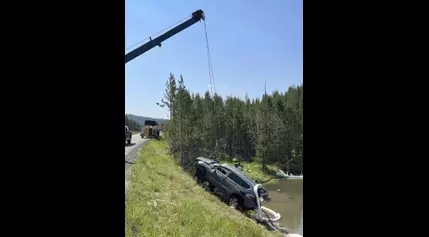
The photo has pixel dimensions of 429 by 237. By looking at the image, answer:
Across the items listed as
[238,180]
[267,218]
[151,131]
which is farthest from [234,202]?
[151,131]

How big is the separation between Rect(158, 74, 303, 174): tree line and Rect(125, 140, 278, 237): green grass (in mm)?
1955

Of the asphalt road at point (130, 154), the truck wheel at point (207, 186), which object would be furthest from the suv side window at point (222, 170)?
the asphalt road at point (130, 154)

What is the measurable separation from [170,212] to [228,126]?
677 centimetres

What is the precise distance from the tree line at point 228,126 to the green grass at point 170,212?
77.0 inches

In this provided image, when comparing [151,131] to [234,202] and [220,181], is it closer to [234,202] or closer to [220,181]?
[220,181]

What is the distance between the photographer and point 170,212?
14.8ft

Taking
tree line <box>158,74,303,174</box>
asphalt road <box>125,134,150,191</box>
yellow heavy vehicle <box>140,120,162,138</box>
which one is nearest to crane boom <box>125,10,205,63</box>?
asphalt road <box>125,134,150,191</box>

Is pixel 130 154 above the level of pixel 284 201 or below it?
above

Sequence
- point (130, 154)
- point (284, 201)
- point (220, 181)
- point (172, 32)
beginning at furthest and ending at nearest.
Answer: point (284, 201) < point (130, 154) < point (220, 181) < point (172, 32)

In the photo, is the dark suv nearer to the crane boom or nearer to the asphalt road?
the asphalt road
